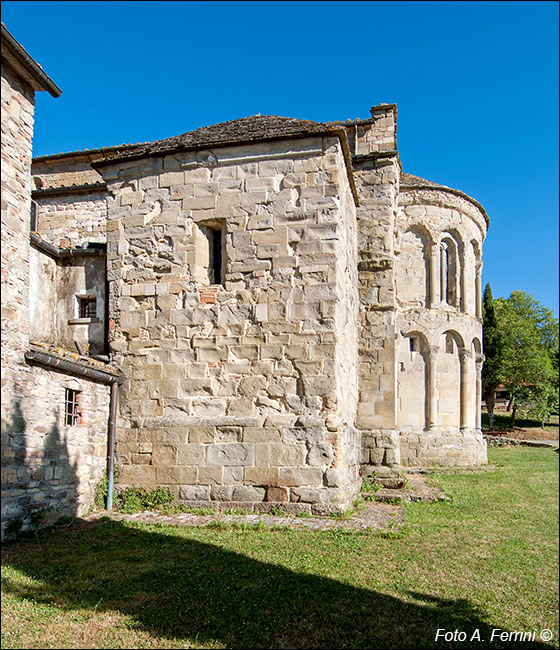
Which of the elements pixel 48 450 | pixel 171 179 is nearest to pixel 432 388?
pixel 171 179

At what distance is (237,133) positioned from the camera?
9.92 m

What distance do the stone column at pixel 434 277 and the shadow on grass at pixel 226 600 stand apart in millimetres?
13802

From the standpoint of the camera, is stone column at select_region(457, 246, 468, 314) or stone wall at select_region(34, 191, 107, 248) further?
stone column at select_region(457, 246, 468, 314)

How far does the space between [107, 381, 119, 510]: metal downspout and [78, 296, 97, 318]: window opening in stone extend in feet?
5.60

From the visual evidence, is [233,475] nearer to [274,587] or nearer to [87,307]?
[274,587]

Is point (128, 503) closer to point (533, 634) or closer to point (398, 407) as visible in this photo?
point (533, 634)

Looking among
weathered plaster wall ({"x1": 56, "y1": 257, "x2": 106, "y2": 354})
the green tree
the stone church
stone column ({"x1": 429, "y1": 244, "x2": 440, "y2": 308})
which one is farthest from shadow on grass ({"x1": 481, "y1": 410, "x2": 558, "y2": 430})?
weathered plaster wall ({"x1": 56, "y1": 257, "x2": 106, "y2": 354})

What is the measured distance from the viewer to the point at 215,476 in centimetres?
892

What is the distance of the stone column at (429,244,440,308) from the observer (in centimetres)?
1883

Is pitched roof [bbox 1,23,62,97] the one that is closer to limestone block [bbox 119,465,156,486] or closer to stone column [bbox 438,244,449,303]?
limestone block [bbox 119,465,156,486]

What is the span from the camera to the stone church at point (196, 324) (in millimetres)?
7676

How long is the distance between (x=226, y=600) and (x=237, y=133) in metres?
7.47

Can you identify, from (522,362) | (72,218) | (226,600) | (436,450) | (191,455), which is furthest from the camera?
(522,362)

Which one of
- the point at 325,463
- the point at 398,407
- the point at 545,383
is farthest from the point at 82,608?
the point at 545,383
